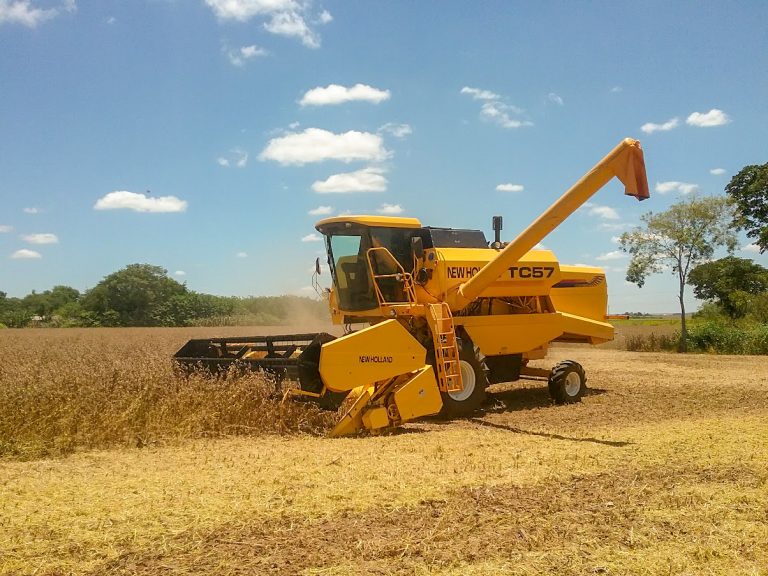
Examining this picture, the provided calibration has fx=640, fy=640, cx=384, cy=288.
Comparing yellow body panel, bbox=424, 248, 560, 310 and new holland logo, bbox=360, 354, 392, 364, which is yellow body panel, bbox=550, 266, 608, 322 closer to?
yellow body panel, bbox=424, 248, 560, 310

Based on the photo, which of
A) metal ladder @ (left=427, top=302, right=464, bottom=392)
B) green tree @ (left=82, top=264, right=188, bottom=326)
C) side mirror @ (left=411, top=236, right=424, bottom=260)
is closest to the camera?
metal ladder @ (left=427, top=302, right=464, bottom=392)

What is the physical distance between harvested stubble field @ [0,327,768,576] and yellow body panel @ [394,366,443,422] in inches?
11.0

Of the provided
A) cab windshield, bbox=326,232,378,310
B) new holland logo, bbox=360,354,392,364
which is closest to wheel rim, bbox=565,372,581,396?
cab windshield, bbox=326,232,378,310

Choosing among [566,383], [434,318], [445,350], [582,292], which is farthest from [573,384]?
[434,318]

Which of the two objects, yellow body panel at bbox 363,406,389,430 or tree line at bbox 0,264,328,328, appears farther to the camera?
tree line at bbox 0,264,328,328

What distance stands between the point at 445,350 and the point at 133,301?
49.1 metres

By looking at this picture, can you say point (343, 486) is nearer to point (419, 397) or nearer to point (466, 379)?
point (419, 397)

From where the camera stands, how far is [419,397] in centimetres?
804

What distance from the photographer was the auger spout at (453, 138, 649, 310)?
785 cm

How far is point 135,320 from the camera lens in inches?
2034

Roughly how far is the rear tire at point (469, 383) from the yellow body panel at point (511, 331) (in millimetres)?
660

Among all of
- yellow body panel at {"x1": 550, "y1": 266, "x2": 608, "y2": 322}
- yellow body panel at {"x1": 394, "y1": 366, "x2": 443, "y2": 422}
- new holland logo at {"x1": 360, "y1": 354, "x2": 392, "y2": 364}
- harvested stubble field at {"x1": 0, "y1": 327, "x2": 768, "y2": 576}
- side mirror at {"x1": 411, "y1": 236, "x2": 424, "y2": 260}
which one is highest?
side mirror at {"x1": 411, "y1": 236, "x2": 424, "y2": 260}

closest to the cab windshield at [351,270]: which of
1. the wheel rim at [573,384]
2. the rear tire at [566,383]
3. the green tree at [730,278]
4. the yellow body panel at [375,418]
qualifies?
the yellow body panel at [375,418]

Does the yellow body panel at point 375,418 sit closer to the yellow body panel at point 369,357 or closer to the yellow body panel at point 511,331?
the yellow body panel at point 369,357
